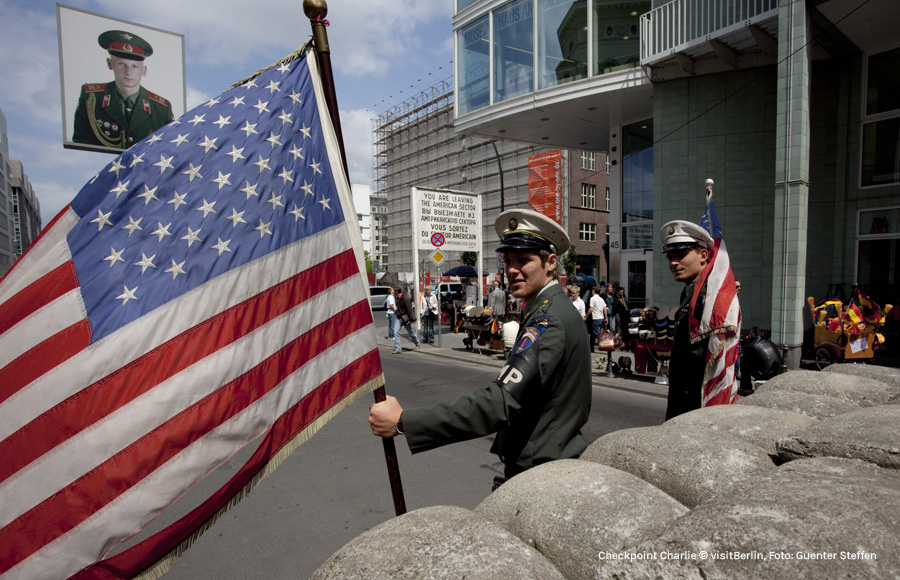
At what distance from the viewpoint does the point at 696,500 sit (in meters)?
1.89

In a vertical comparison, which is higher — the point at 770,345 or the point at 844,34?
the point at 844,34

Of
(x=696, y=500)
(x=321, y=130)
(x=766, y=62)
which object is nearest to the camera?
(x=696, y=500)

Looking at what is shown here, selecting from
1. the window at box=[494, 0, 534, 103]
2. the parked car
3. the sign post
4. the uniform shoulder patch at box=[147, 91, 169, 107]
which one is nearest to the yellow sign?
Result: the sign post

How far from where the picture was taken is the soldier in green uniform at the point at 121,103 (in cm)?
1071

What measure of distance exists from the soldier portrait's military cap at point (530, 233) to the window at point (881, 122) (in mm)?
14025

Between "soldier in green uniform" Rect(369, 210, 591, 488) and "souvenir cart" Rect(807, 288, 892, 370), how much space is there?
31.6 ft

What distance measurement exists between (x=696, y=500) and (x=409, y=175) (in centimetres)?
6165

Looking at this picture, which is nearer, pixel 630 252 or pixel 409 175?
pixel 630 252

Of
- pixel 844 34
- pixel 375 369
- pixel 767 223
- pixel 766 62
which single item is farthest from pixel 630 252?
pixel 375 369

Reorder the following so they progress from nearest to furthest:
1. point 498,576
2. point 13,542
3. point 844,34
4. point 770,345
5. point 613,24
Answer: point 498,576 < point 13,542 < point 770,345 < point 844,34 < point 613,24

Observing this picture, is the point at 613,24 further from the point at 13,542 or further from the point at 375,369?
the point at 13,542

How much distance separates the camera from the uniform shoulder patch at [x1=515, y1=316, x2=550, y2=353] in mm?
2039

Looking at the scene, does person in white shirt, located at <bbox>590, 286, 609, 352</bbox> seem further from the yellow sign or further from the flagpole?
the flagpole

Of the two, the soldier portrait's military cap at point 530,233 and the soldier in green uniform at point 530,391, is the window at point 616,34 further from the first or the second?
the soldier in green uniform at point 530,391
